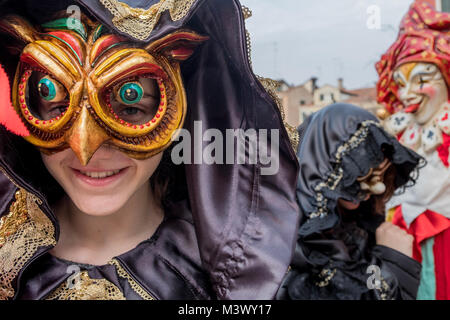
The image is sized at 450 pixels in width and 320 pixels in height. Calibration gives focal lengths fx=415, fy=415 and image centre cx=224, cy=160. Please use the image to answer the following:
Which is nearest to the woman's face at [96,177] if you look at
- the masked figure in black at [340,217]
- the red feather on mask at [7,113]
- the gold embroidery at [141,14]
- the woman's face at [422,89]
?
the red feather on mask at [7,113]

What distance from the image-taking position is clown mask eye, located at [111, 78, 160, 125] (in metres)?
0.95

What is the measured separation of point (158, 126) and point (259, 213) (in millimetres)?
358

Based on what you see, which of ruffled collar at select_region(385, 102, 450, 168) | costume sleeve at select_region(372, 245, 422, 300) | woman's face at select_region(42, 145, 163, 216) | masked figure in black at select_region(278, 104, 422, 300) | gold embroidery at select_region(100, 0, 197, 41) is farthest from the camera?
ruffled collar at select_region(385, 102, 450, 168)

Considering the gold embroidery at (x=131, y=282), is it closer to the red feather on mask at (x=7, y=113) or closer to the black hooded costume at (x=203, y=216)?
the black hooded costume at (x=203, y=216)

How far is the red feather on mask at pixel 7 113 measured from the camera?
0.91 metres

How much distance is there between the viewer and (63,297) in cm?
102

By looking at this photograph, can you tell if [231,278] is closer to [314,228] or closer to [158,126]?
[158,126]

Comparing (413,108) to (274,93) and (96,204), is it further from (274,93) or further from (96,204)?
(96,204)

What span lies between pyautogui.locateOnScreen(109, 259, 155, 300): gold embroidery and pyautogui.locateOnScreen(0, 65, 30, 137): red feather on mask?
1.31 feet

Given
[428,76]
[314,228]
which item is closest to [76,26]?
[314,228]

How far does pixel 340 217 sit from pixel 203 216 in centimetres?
109

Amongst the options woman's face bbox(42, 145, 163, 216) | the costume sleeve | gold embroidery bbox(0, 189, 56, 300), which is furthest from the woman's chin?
the costume sleeve

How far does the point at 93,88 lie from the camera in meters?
0.89

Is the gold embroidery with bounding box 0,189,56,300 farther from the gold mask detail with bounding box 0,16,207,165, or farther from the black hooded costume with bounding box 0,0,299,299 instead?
the gold mask detail with bounding box 0,16,207,165
